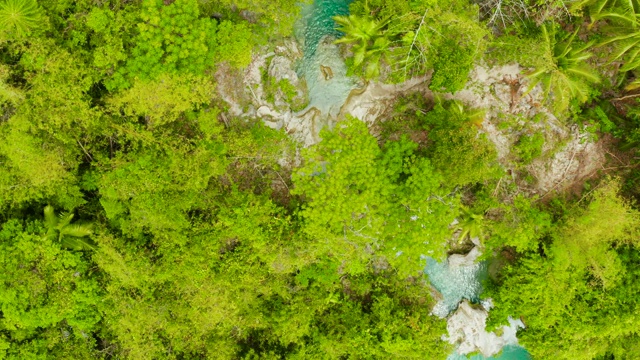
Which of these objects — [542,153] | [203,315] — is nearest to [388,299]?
[203,315]

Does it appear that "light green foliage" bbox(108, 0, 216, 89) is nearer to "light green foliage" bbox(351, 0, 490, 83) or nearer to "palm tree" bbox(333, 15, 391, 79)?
"palm tree" bbox(333, 15, 391, 79)

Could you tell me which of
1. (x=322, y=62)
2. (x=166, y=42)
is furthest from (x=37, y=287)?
(x=322, y=62)

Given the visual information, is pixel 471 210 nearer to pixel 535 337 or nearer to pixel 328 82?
pixel 535 337

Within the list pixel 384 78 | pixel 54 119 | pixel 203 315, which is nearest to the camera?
pixel 54 119

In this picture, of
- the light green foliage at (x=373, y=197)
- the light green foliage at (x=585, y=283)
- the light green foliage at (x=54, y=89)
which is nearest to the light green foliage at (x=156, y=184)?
the light green foliage at (x=54, y=89)

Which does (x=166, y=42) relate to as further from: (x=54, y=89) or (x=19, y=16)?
(x=19, y=16)

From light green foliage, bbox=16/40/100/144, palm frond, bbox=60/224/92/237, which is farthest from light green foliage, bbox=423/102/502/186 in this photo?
palm frond, bbox=60/224/92/237
